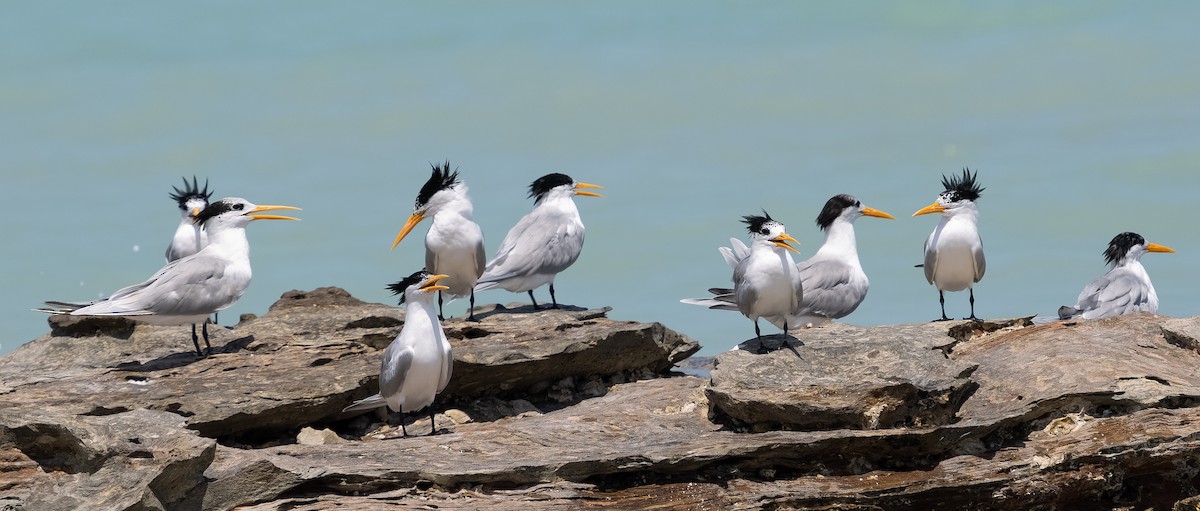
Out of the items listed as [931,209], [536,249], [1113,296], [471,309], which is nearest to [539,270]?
[536,249]

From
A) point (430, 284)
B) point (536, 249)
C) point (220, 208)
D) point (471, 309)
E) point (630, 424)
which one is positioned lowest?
point (630, 424)

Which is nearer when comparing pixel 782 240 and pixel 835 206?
pixel 782 240

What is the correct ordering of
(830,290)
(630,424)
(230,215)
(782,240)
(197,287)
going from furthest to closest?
1. (830,290)
2. (230,215)
3. (197,287)
4. (782,240)
5. (630,424)

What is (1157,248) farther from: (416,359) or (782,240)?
(416,359)

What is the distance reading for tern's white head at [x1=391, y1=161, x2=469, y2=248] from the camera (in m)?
14.7

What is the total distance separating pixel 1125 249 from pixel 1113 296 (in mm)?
1322

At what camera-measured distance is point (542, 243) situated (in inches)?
588

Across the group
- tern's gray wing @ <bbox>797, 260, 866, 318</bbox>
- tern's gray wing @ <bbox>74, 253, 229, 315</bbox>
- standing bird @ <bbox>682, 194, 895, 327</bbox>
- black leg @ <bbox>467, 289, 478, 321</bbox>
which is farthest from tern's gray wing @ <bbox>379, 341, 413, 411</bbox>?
tern's gray wing @ <bbox>797, 260, 866, 318</bbox>

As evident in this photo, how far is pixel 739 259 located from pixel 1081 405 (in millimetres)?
3889

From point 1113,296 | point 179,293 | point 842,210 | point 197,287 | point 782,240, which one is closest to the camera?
point 782,240

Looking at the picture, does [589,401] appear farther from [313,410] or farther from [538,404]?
[313,410]

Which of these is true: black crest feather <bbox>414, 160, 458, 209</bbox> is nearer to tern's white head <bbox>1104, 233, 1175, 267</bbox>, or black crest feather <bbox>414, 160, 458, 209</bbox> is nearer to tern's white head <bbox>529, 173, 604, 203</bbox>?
tern's white head <bbox>529, 173, 604, 203</bbox>

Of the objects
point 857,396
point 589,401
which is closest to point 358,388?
point 589,401

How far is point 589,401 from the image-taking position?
13031mm
